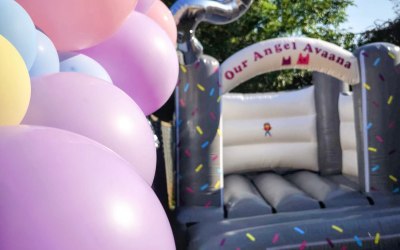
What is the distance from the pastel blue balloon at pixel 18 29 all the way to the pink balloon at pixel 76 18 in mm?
205

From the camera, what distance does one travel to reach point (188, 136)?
322 centimetres

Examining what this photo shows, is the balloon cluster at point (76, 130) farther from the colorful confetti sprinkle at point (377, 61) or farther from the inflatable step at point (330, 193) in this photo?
the colorful confetti sprinkle at point (377, 61)

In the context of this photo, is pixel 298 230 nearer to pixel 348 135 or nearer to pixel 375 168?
pixel 375 168

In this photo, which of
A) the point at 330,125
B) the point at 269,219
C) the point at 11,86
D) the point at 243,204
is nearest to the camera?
the point at 11,86

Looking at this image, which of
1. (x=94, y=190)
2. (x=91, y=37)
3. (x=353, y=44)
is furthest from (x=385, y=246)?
(x=353, y=44)

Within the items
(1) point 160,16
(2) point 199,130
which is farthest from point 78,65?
(2) point 199,130

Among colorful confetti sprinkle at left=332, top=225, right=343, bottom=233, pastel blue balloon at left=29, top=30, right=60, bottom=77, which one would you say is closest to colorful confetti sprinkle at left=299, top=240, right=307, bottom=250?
colorful confetti sprinkle at left=332, top=225, right=343, bottom=233

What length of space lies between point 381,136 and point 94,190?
3033 millimetres

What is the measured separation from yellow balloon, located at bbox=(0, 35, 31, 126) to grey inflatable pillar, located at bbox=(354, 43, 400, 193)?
9.76 ft

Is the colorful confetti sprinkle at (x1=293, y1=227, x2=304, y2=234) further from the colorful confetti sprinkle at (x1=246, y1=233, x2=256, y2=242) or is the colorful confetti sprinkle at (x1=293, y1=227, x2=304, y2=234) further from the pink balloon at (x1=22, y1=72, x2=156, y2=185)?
the pink balloon at (x1=22, y1=72, x2=156, y2=185)

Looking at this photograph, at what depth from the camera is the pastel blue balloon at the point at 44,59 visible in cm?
111

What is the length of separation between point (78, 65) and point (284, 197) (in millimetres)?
2297

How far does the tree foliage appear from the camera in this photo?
8.05 metres

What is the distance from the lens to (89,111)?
101cm
